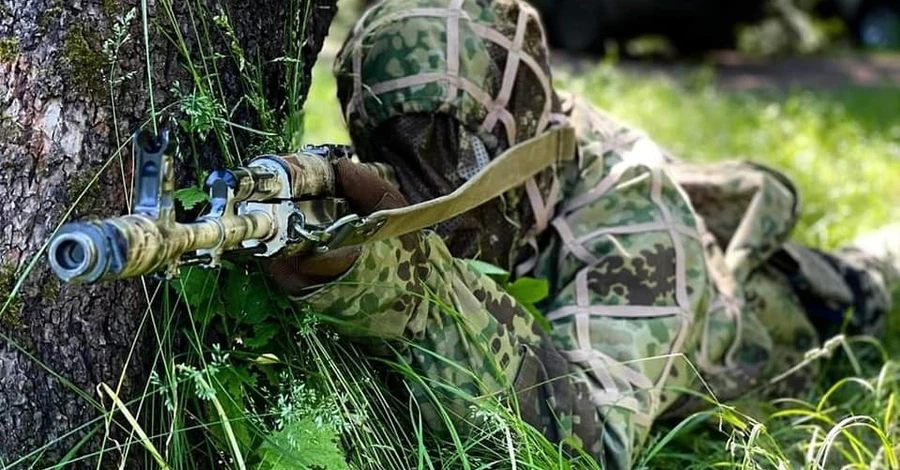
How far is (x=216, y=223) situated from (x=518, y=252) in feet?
4.28

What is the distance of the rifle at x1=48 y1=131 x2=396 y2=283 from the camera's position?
145cm

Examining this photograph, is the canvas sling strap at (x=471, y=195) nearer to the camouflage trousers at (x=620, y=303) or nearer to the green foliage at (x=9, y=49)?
the camouflage trousers at (x=620, y=303)

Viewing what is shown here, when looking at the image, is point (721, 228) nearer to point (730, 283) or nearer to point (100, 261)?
point (730, 283)

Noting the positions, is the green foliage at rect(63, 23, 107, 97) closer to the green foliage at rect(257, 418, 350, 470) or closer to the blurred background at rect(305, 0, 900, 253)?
the green foliage at rect(257, 418, 350, 470)

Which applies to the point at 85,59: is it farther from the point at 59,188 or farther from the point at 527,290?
the point at 527,290

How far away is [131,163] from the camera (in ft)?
6.48

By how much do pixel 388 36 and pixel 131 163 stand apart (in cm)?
78

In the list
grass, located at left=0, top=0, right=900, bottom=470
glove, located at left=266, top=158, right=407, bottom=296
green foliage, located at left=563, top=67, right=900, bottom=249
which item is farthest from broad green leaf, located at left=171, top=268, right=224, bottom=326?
green foliage, located at left=563, top=67, right=900, bottom=249

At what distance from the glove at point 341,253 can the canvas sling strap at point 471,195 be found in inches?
1.7

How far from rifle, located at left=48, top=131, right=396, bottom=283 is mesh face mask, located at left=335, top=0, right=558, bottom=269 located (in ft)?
1.53

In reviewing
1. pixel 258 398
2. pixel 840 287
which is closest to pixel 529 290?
pixel 258 398

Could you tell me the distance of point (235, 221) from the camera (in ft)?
5.66

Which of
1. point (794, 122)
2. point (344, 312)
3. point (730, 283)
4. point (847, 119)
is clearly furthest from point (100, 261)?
point (847, 119)

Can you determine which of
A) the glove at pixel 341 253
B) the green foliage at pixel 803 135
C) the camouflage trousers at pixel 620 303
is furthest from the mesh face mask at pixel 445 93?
the green foliage at pixel 803 135
